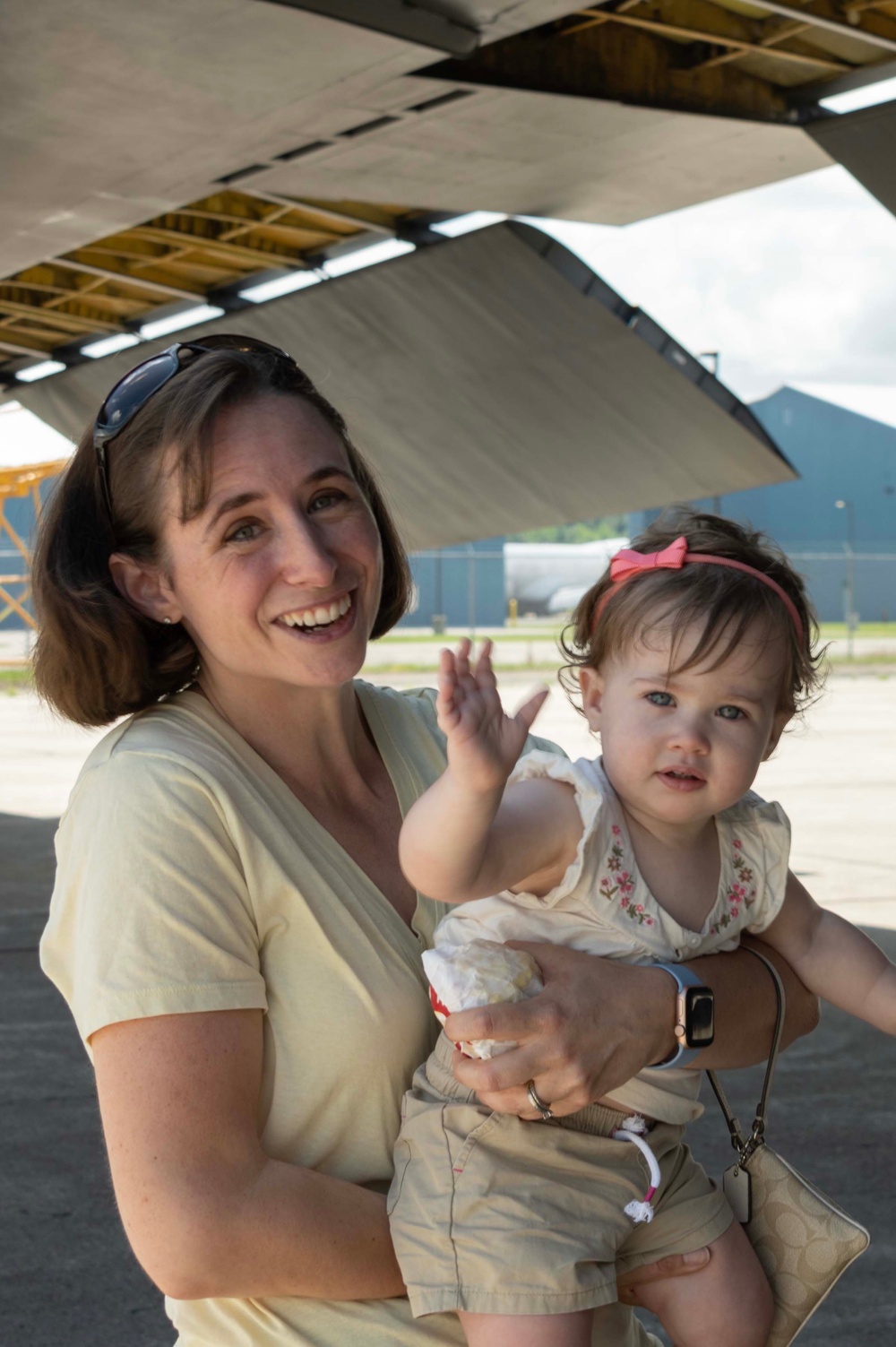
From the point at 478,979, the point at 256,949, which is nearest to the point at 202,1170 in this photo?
the point at 256,949

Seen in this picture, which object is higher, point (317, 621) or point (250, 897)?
point (317, 621)

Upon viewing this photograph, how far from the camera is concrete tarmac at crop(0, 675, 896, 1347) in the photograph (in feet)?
13.5

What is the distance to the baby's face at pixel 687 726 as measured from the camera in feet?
6.95

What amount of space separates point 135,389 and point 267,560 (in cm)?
31

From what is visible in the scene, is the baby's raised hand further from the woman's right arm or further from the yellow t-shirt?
the woman's right arm

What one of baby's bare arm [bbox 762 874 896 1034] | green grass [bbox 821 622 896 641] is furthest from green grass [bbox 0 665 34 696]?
baby's bare arm [bbox 762 874 896 1034]

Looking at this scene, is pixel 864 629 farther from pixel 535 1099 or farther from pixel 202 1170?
pixel 202 1170

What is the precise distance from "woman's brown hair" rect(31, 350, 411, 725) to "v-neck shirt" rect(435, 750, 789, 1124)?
57 centimetres

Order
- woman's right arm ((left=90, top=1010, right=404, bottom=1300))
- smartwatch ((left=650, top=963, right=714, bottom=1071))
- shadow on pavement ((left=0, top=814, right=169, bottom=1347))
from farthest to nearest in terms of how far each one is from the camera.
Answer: shadow on pavement ((left=0, top=814, right=169, bottom=1347)) → smartwatch ((left=650, top=963, right=714, bottom=1071)) → woman's right arm ((left=90, top=1010, right=404, bottom=1300))

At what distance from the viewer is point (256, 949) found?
182 cm

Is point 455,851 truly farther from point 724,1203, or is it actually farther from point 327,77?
point 327,77

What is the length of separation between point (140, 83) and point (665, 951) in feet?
18.3

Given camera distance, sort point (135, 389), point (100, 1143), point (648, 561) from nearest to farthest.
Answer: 1. point (135, 389)
2. point (648, 561)
3. point (100, 1143)

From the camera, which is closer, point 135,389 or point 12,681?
point 135,389
